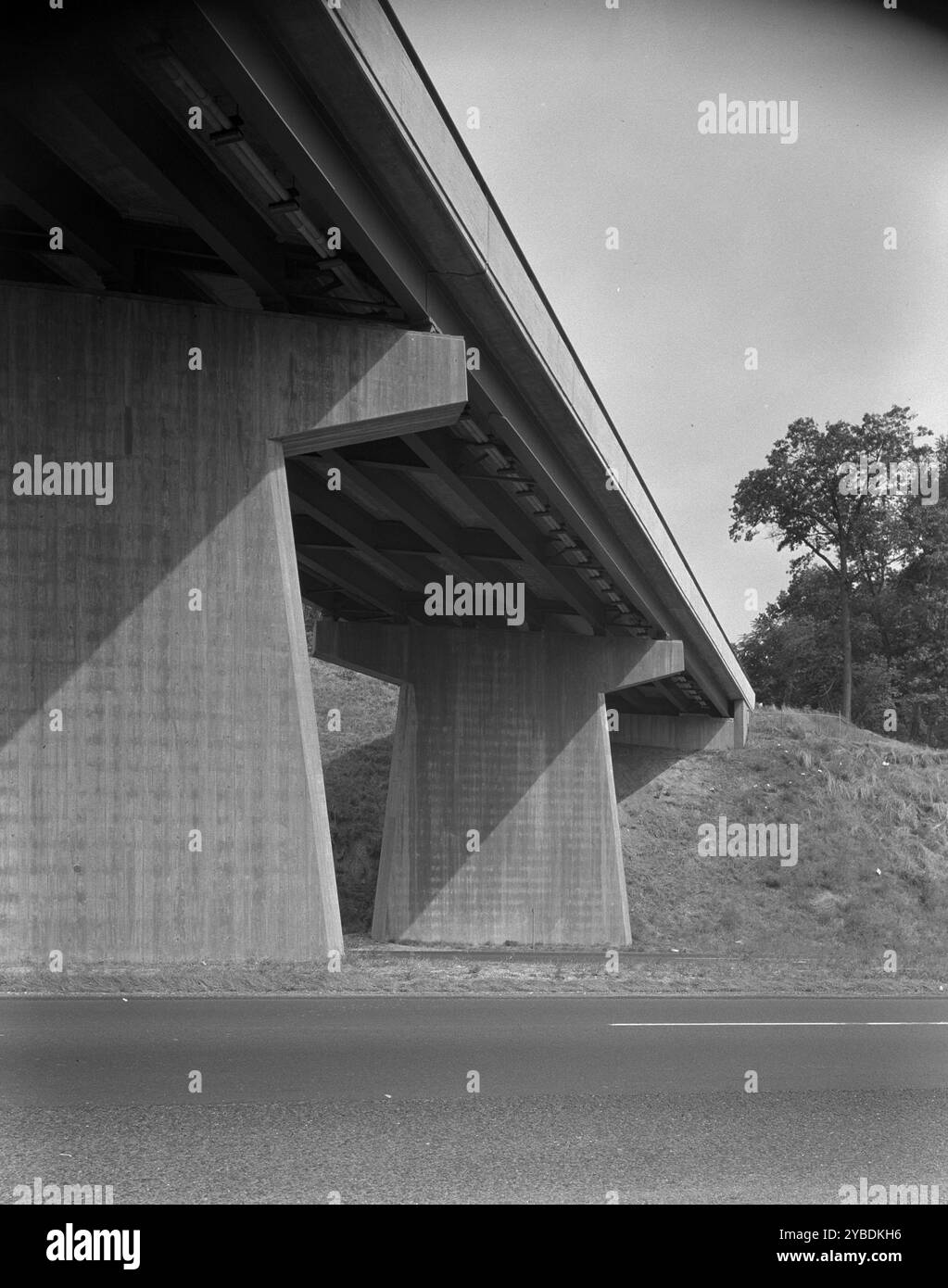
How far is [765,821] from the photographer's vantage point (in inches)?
1585

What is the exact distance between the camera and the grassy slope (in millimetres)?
33875

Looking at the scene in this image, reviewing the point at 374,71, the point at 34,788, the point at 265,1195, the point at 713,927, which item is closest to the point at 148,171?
the point at 374,71

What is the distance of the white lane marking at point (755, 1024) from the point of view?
411 inches

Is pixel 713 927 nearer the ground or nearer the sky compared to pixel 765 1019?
nearer the ground

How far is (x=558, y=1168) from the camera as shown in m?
5.75

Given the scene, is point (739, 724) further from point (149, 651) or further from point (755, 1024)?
point (755, 1024)

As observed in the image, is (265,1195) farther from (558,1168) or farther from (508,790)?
(508,790)

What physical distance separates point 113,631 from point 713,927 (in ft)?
76.5

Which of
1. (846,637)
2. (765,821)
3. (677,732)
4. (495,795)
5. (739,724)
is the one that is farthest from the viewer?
(846,637)

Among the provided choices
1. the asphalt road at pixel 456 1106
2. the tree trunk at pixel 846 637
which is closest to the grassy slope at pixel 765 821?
the tree trunk at pixel 846 637

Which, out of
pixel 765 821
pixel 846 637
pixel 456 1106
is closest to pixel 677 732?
pixel 765 821

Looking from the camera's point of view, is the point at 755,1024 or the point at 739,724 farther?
the point at 739,724

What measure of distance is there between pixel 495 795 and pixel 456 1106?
24549 mm
